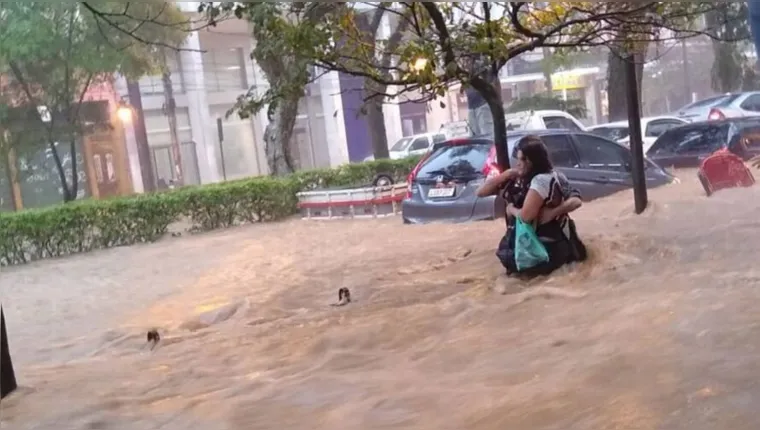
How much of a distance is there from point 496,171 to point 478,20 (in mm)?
2083

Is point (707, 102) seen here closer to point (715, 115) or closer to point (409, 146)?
point (715, 115)

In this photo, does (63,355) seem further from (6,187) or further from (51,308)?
(6,187)

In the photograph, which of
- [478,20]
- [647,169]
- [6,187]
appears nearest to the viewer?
[478,20]

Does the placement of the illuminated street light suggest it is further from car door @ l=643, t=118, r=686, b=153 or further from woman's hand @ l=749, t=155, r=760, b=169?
woman's hand @ l=749, t=155, r=760, b=169

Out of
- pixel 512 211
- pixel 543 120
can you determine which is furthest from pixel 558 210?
pixel 543 120

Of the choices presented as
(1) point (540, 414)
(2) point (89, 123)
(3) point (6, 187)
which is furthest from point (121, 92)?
(1) point (540, 414)

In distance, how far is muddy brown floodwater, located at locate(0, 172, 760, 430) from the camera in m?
3.50

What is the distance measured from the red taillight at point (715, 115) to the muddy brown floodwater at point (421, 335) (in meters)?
1.53

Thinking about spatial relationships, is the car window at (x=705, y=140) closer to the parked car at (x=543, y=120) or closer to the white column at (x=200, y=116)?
the parked car at (x=543, y=120)

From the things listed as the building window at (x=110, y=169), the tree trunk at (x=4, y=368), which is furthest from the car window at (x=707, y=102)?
the tree trunk at (x=4, y=368)

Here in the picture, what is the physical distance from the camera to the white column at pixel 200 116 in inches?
444

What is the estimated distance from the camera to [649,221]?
785cm

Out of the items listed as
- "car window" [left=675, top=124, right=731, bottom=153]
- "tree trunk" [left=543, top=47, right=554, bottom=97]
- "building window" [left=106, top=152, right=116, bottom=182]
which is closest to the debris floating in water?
"tree trunk" [left=543, top=47, right=554, bottom=97]

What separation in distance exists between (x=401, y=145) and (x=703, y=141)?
4626 mm
